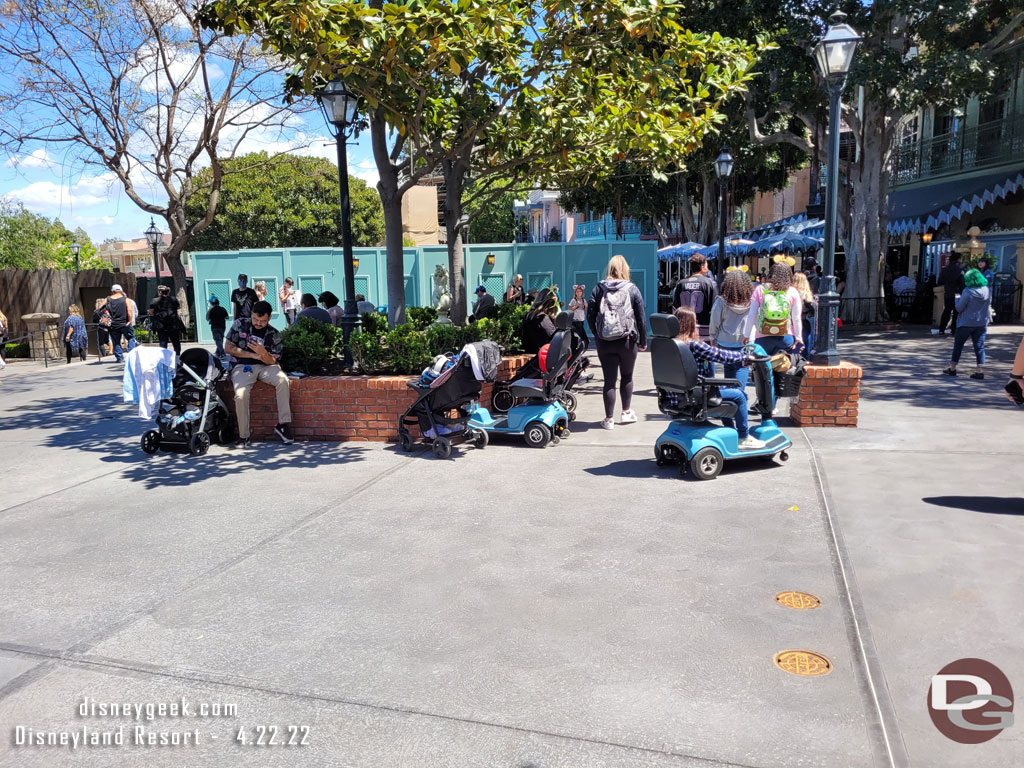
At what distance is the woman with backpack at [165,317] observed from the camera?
589 inches

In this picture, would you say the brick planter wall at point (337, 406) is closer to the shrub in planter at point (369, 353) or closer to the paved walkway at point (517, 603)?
the shrub in planter at point (369, 353)

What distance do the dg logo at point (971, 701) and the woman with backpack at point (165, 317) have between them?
1466 cm

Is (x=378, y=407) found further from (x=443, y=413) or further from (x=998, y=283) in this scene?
(x=998, y=283)

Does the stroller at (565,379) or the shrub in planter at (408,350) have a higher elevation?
the shrub in planter at (408,350)

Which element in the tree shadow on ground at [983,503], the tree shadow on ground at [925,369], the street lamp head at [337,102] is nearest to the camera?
the tree shadow on ground at [983,503]

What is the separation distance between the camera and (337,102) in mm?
8281

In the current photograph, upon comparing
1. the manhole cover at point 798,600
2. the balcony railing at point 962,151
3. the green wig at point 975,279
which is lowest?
the manhole cover at point 798,600

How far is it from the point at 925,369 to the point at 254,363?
1001cm

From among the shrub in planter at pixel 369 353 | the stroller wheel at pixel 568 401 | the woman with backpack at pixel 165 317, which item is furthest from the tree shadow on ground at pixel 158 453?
the woman with backpack at pixel 165 317

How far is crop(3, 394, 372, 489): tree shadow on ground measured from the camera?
23.9ft

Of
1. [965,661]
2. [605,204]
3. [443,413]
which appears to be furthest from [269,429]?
[605,204]

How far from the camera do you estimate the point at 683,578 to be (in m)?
4.47

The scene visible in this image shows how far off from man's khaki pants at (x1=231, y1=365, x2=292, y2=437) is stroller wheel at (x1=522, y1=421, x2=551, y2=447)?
100 inches

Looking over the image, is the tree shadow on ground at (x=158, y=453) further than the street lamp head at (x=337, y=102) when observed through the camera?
No
